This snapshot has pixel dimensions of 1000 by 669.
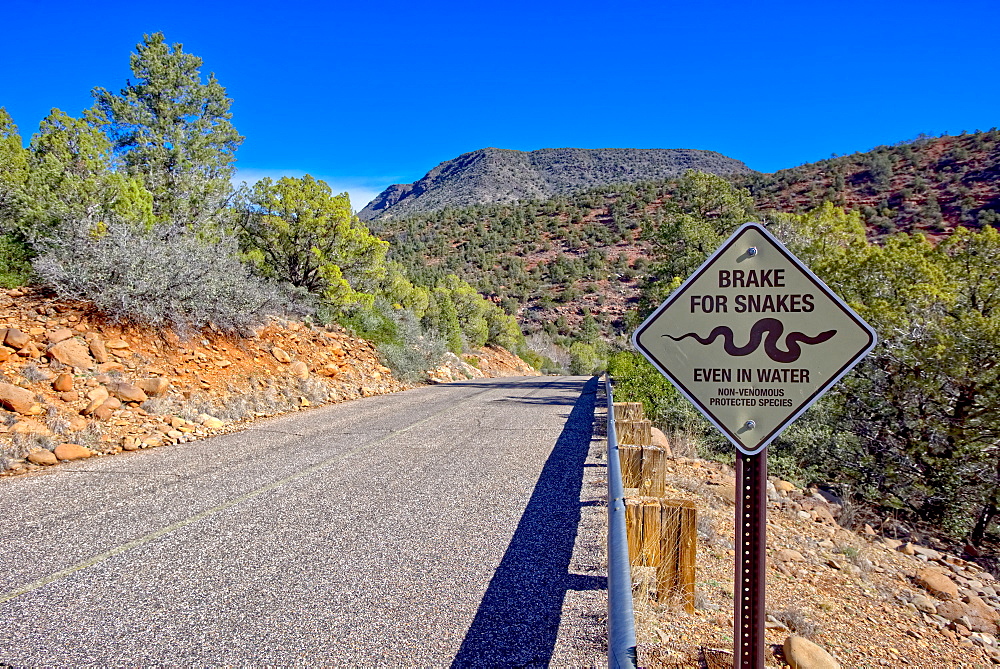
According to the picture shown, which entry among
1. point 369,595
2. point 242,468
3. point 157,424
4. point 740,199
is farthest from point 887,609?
point 740,199

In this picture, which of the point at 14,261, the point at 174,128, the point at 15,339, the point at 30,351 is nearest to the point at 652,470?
the point at 30,351

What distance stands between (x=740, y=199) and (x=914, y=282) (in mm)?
13421

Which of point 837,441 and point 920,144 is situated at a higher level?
point 920,144

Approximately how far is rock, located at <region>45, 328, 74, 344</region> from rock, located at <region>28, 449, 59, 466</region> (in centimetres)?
338

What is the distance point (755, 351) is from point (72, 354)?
11229 millimetres

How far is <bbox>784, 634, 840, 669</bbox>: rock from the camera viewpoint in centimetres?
323

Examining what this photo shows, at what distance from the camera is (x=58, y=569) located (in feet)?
14.2

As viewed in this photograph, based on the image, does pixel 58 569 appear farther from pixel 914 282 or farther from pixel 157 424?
pixel 914 282

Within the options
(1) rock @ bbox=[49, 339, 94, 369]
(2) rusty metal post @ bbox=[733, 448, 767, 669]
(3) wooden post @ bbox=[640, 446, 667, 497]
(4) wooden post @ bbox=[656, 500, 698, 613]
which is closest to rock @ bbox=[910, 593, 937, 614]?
(3) wooden post @ bbox=[640, 446, 667, 497]

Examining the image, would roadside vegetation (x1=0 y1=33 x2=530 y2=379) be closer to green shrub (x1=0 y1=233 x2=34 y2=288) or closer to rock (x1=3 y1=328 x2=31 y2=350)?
green shrub (x1=0 y1=233 x2=34 y2=288)

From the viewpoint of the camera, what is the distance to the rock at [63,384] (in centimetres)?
928

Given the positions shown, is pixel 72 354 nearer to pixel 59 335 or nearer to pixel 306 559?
pixel 59 335

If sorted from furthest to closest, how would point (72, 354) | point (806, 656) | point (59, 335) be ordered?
point (59, 335) → point (72, 354) → point (806, 656)

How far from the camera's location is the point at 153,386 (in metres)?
10.4
